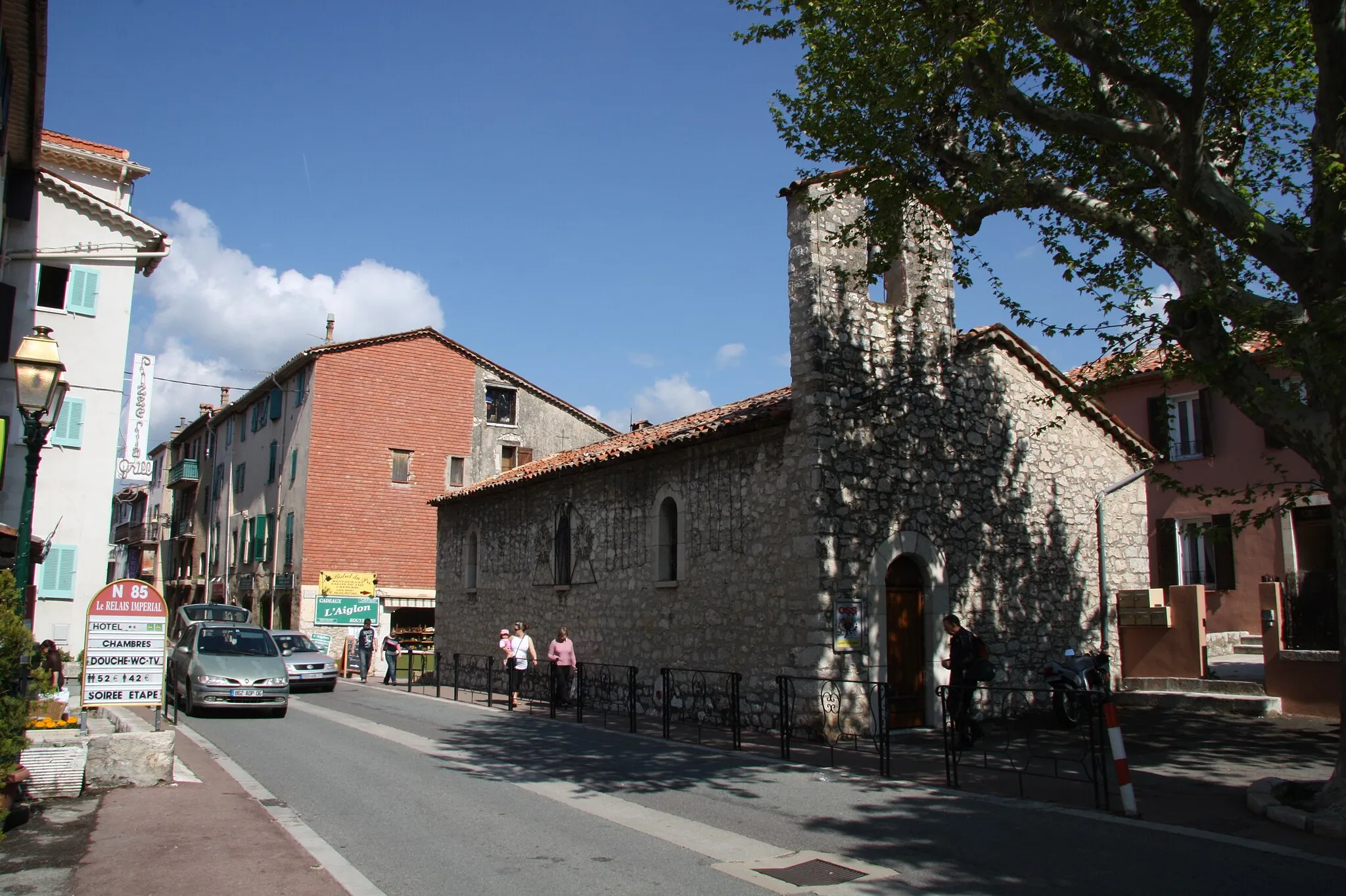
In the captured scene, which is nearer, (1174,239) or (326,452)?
(1174,239)

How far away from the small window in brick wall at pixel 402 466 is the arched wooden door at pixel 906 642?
896 inches

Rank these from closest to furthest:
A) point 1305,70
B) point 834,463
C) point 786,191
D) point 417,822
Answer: point 417,822 < point 1305,70 < point 834,463 < point 786,191

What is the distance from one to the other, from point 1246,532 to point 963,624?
1425 cm

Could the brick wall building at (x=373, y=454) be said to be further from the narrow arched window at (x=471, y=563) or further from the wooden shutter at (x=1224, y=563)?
the wooden shutter at (x=1224, y=563)

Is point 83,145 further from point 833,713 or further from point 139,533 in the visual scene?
point 139,533

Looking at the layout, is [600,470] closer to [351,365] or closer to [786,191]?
[786,191]

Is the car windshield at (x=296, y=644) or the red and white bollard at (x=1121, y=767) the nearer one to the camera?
the red and white bollard at (x=1121, y=767)

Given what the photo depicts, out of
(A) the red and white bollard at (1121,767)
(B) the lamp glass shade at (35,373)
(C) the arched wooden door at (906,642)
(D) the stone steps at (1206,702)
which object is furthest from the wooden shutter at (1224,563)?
(B) the lamp glass shade at (35,373)

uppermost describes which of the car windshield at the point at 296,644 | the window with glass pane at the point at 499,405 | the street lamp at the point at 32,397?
the window with glass pane at the point at 499,405

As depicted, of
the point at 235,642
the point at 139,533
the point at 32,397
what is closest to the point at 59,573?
the point at 235,642

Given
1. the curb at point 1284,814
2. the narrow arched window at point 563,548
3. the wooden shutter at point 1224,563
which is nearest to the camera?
the curb at point 1284,814

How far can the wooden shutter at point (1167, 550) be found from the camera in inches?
1032

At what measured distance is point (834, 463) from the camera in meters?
13.6

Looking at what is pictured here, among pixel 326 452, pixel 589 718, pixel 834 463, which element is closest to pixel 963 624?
pixel 834 463
